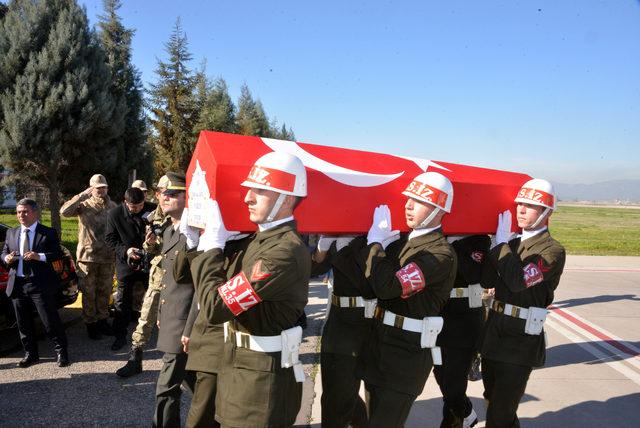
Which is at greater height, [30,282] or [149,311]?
[30,282]

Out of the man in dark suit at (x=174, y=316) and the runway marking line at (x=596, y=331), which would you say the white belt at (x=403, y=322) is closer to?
the man in dark suit at (x=174, y=316)

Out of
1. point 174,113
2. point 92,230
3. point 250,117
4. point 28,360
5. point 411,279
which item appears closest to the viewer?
point 411,279

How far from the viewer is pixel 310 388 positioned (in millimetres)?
4660

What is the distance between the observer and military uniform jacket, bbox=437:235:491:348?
12.4 ft

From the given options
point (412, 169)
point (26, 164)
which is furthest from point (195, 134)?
point (412, 169)

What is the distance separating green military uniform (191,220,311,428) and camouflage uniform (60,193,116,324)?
13.7 feet

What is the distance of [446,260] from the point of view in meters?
2.90

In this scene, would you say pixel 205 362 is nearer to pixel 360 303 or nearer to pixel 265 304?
pixel 265 304

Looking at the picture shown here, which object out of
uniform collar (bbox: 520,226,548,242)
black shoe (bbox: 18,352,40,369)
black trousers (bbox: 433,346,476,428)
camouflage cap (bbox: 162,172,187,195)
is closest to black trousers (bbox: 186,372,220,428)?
camouflage cap (bbox: 162,172,187,195)

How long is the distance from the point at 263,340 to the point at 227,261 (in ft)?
2.34

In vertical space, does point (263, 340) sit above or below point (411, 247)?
below

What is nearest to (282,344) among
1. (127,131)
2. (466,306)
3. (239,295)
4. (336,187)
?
(239,295)

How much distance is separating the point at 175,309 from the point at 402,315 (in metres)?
1.76

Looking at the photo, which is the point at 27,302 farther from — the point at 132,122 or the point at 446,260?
the point at 132,122
